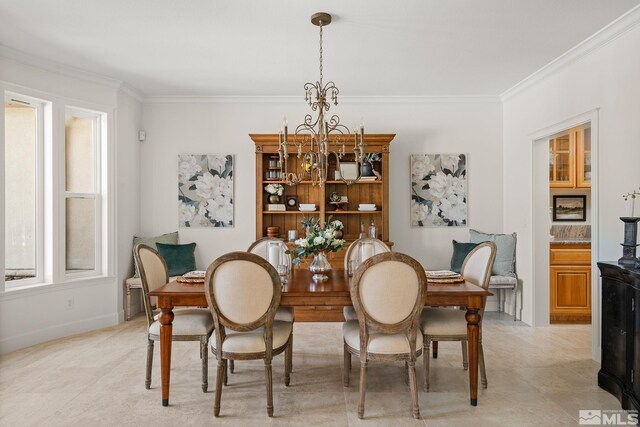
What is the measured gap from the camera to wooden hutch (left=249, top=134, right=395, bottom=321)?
490 cm

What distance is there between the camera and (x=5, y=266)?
150 inches

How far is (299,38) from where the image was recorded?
3498mm

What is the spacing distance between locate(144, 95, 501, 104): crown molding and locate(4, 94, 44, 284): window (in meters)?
1.48

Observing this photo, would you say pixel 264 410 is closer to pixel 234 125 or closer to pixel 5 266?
pixel 5 266

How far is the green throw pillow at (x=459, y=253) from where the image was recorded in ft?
16.0

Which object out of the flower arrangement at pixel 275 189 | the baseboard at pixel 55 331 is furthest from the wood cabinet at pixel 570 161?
the baseboard at pixel 55 331

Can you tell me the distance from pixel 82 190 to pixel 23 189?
0.56 metres

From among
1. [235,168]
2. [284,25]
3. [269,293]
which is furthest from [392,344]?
[235,168]

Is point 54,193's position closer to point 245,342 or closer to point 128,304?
point 128,304

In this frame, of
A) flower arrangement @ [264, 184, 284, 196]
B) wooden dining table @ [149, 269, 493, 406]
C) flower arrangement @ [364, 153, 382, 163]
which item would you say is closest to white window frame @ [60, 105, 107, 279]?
flower arrangement @ [264, 184, 284, 196]

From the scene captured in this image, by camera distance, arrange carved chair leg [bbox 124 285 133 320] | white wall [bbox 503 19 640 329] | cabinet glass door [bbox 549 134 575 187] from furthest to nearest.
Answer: cabinet glass door [bbox 549 134 575 187] < carved chair leg [bbox 124 285 133 320] < white wall [bbox 503 19 640 329]

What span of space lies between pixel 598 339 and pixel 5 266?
513cm

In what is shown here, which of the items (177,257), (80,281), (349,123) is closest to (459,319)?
(349,123)
